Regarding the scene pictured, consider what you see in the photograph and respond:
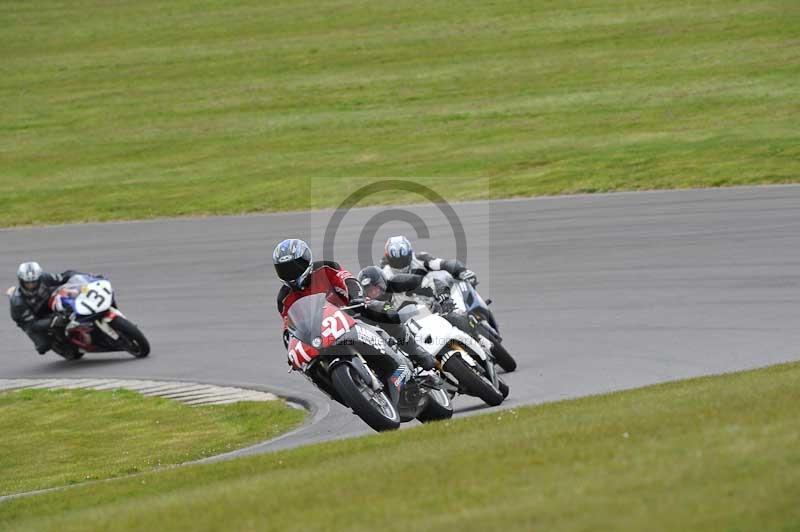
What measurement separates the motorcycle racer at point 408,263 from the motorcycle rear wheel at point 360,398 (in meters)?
2.83

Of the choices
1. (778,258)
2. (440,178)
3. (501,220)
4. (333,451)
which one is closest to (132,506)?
(333,451)

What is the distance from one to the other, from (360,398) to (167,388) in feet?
19.6

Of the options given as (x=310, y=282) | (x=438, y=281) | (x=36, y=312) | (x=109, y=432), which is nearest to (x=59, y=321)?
(x=36, y=312)

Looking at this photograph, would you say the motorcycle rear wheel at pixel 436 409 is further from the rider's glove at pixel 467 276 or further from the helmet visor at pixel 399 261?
the rider's glove at pixel 467 276

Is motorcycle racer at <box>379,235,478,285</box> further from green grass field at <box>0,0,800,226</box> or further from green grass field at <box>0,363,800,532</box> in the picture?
green grass field at <box>0,0,800,226</box>

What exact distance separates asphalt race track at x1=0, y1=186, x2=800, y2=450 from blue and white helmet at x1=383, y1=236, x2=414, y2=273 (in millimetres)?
1559

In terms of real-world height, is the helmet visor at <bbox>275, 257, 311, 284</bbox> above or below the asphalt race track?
above

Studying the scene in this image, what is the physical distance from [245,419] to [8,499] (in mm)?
4066

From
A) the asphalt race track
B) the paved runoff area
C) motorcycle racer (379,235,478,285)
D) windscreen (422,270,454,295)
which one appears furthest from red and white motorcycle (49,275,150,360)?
windscreen (422,270,454,295)

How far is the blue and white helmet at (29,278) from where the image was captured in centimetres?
1756

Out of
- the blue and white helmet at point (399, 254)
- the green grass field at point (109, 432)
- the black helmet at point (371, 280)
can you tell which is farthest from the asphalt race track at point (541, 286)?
the blue and white helmet at point (399, 254)

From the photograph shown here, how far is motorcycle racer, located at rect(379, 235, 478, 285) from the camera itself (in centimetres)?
1310

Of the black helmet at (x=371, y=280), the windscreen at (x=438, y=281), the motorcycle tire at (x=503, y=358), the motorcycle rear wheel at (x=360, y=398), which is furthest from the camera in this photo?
the motorcycle tire at (x=503, y=358)

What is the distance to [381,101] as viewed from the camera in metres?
39.0
